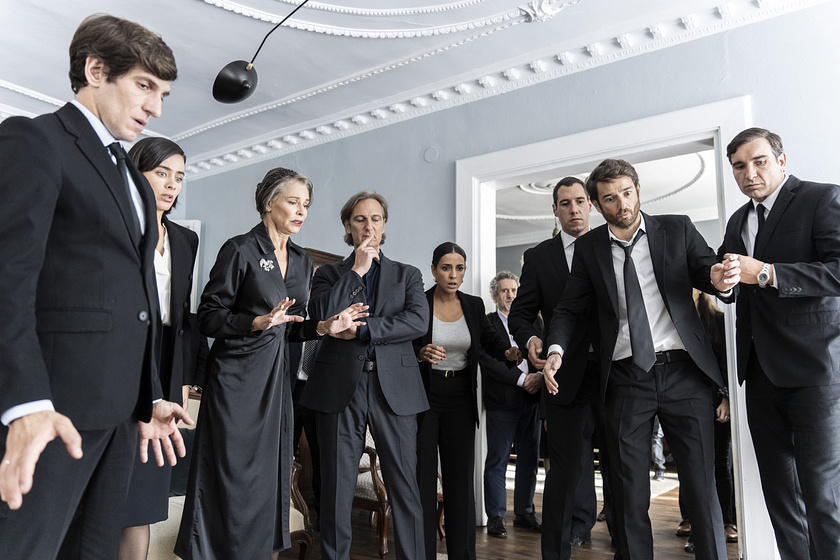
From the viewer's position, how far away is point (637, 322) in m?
2.33

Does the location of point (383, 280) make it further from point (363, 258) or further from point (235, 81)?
point (235, 81)

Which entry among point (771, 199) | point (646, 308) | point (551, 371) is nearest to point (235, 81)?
point (551, 371)

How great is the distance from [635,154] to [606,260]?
1.73m

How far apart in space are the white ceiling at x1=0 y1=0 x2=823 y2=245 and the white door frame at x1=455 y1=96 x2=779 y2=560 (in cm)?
20

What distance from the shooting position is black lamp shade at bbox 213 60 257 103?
3.67 meters

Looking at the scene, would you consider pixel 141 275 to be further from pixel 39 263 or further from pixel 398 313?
pixel 398 313

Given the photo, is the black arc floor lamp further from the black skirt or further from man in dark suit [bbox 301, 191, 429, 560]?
the black skirt

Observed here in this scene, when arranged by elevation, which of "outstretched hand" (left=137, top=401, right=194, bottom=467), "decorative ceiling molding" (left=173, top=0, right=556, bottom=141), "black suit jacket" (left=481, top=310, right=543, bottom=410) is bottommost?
"black suit jacket" (left=481, top=310, right=543, bottom=410)

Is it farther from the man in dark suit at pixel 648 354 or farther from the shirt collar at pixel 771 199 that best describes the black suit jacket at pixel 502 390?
the shirt collar at pixel 771 199

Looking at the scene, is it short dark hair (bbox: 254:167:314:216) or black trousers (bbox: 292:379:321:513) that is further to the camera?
black trousers (bbox: 292:379:321:513)

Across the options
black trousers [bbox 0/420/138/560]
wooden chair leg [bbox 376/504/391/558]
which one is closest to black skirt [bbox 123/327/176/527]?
black trousers [bbox 0/420/138/560]

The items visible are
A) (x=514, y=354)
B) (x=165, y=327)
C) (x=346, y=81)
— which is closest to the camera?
(x=165, y=327)

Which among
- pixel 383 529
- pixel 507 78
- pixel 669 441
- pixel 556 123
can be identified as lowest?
pixel 383 529

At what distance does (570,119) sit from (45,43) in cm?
358
